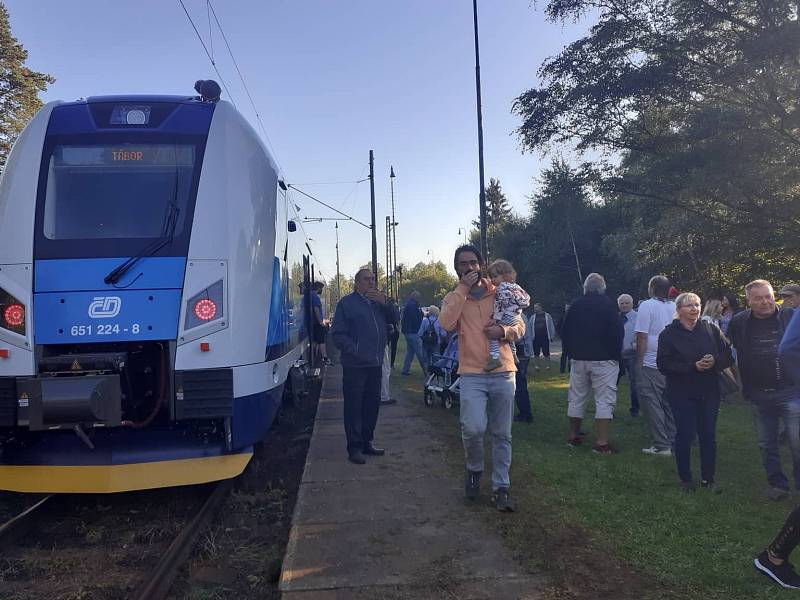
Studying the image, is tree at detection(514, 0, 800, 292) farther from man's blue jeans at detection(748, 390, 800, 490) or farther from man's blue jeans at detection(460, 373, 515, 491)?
man's blue jeans at detection(460, 373, 515, 491)

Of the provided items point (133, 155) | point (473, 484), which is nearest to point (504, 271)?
point (473, 484)

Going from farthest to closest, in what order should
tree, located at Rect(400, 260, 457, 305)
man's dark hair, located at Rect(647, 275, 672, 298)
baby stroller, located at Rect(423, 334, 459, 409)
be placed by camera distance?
1. tree, located at Rect(400, 260, 457, 305)
2. baby stroller, located at Rect(423, 334, 459, 409)
3. man's dark hair, located at Rect(647, 275, 672, 298)

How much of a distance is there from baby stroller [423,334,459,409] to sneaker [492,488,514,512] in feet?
15.5

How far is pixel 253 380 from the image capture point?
18.1ft

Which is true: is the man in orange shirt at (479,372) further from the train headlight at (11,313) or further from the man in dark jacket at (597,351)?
the train headlight at (11,313)

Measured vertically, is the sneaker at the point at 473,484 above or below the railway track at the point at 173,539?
above

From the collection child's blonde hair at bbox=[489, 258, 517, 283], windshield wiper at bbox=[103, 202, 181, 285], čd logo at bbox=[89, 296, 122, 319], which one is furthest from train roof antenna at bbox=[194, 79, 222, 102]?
child's blonde hair at bbox=[489, 258, 517, 283]

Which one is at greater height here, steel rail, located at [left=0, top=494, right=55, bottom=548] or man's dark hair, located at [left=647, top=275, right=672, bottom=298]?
man's dark hair, located at [left=647, top=275, right=672, bottom=298]

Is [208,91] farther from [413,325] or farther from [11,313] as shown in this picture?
[413,325]

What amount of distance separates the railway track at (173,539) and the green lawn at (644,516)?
2.12 m

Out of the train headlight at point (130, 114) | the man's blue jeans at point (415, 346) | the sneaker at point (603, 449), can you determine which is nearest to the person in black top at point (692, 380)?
the sneaker at point (603, 449)

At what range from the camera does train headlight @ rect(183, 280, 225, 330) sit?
17.1 feet

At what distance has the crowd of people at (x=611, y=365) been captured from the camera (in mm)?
5156

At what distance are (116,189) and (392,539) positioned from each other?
11.6 ft
